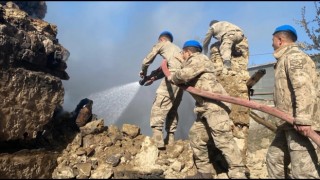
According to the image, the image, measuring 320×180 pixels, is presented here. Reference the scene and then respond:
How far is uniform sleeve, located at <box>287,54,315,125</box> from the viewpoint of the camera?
3.76 meters

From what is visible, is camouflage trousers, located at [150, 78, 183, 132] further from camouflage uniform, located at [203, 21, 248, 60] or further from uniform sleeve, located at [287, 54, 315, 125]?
uniform sleeve, located at [287, 54, 315, 125]

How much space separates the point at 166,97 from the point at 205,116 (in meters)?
1.47

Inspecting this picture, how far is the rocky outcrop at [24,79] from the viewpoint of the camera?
210 inches

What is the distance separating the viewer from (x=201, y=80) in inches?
192

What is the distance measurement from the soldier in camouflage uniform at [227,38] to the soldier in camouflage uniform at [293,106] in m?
2.45

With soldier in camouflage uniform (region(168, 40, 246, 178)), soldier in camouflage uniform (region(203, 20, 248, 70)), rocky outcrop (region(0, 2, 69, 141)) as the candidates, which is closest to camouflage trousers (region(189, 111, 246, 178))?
soldier in camouflage uniform (region(168, 40, 246, 178))

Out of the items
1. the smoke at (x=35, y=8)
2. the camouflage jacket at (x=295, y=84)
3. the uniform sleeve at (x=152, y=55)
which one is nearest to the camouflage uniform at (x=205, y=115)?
the camouflage jacket at (x=295, y=84)

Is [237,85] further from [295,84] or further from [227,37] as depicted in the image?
[295,84]

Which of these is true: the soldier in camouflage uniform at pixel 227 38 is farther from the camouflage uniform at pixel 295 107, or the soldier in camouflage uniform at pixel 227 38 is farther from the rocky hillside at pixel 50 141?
the camouflage uniform at pixel 295 107

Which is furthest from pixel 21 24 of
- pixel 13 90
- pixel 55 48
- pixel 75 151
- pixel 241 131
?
pixel 241 131

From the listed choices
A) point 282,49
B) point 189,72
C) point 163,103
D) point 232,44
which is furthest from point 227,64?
point 282,49

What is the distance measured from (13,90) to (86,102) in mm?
1938

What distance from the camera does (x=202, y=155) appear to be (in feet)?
16.0

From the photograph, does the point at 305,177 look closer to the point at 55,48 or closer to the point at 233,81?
the point at 233,81
